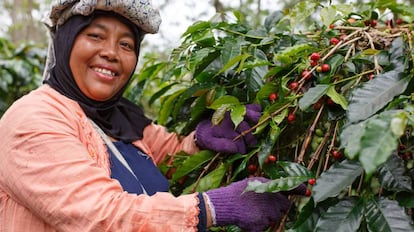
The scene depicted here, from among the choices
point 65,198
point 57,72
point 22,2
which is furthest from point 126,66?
point 22,2

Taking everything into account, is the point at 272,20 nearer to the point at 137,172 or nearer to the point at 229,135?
the point at 229,135

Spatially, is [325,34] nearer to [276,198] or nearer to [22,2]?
[276,198]

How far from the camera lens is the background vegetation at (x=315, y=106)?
94 cm

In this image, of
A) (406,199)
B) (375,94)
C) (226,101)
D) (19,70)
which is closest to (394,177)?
(406,199)

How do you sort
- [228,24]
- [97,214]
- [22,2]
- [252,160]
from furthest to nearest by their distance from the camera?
[22,2], [228,24], [252,160], [97,214]

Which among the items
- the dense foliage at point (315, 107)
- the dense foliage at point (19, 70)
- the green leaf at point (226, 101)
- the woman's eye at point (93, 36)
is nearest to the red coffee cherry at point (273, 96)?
the dense foliage at point (315, 107)

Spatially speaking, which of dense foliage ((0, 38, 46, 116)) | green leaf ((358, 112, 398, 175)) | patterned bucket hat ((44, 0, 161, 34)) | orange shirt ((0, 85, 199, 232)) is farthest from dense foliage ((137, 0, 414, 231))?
dense foliage ((0, 38, 46, 116))

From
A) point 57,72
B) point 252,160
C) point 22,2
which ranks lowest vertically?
point 22,2

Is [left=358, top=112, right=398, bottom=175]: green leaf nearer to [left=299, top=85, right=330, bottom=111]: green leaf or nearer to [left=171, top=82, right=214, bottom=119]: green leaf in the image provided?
[left=299, top=85, right=330, bottom=111]: green leaf

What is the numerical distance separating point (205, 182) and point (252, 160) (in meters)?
0.15

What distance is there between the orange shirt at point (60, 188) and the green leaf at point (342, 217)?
1.08 ft

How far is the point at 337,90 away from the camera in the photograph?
122cm

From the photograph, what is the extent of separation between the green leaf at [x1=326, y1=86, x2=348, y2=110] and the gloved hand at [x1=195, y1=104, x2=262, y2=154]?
0.93 ft

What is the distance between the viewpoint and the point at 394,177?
981 mm
